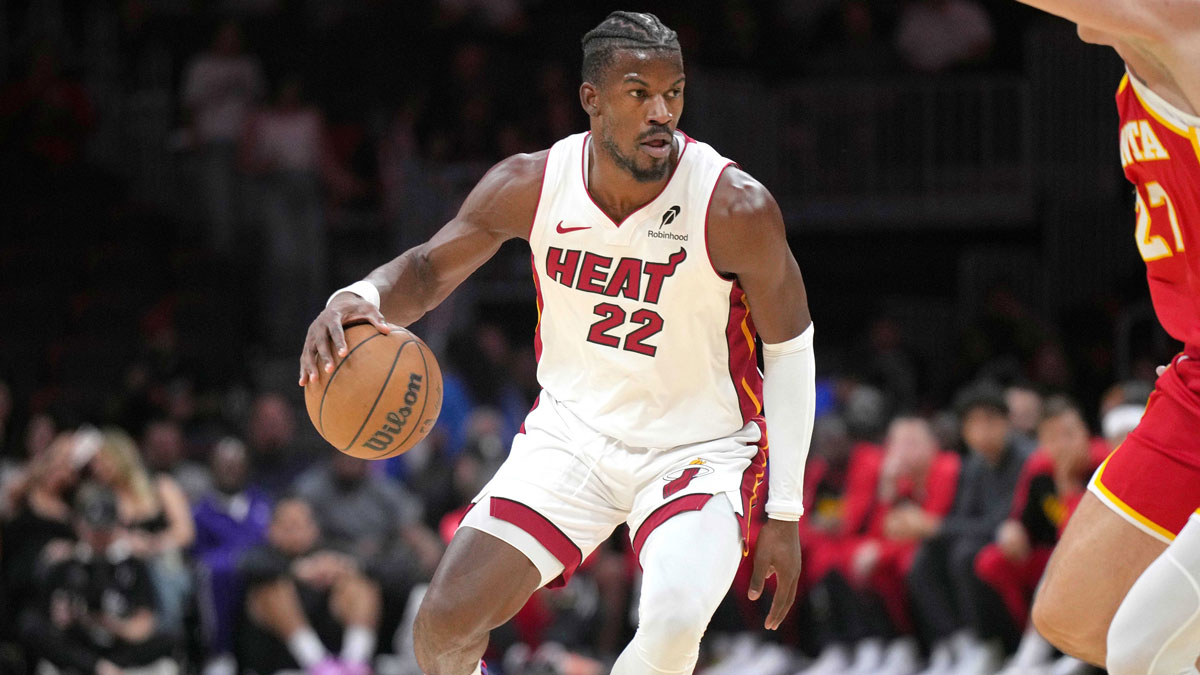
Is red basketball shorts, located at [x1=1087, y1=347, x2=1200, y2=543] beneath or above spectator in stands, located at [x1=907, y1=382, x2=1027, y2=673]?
above

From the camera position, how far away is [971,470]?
8742mm

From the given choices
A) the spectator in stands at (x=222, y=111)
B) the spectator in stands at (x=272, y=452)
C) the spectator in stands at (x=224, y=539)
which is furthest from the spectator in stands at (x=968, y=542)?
the spectator in stands at (x=222, y=111)

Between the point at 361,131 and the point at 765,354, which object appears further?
the point at 361,131

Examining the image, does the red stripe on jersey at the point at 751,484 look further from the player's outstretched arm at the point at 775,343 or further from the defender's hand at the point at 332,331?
the defender's hand at the point at 332,331

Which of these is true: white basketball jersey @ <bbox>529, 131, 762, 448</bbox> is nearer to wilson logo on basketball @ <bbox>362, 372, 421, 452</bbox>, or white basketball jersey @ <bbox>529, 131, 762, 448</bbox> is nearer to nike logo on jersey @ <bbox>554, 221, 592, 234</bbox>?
nike logo on jersey @ <bbox>554, 221, 592, 234</bbox>

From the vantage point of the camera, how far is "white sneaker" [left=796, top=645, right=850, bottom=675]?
9227 millimetres

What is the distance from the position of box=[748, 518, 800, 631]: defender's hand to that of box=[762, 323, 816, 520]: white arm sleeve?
4.4 inches

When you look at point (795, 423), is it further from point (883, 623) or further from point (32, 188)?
point (32, 188)

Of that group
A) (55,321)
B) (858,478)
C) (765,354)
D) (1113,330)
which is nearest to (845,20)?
(1113,330)

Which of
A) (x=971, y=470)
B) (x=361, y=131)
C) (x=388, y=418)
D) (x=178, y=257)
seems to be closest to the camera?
(x=388, y=418)

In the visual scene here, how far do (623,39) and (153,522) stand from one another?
5751 millimetres

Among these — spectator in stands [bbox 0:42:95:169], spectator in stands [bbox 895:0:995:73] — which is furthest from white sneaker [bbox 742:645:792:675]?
spectator in stands [bbox 0:42:95:169]

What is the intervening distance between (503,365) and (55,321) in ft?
12.2

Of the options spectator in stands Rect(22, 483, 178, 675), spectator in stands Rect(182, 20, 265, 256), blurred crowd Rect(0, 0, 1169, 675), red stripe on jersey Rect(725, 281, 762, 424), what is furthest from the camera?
spectator in stands Rect(182, 20, 265, 256)
